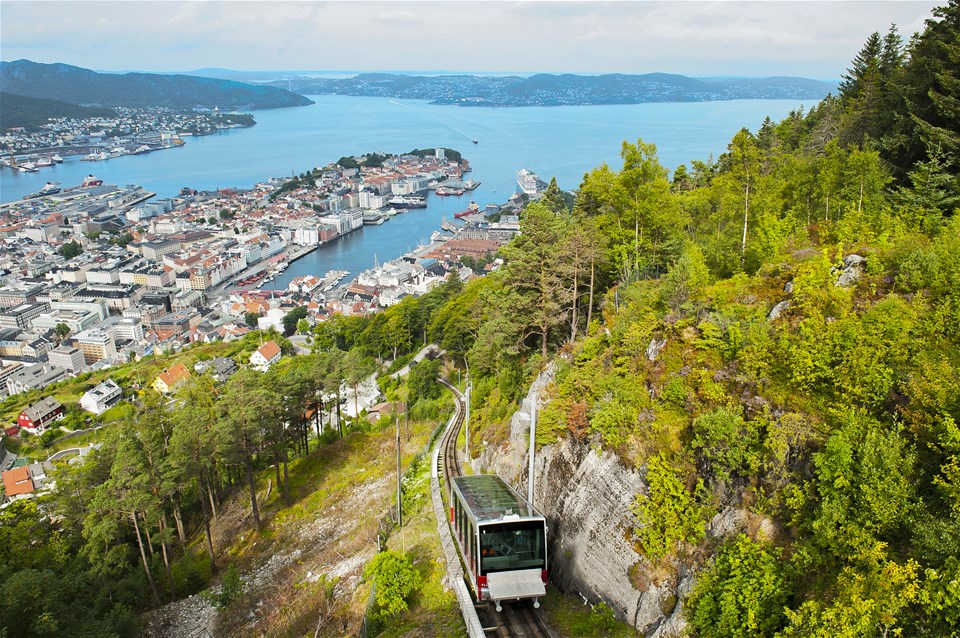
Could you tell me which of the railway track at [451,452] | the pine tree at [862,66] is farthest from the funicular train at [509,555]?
the pine tree at [862,66]

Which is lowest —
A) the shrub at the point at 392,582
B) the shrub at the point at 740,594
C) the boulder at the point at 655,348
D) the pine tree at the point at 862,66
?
the shrub at the point at 392,582

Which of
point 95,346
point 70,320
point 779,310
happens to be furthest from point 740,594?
point 70,320

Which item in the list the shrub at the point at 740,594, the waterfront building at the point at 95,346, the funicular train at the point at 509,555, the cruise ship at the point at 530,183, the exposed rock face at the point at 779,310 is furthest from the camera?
the cruise ship at the point at 530,183

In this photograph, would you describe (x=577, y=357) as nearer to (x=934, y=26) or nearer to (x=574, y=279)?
(x=574, y=279)

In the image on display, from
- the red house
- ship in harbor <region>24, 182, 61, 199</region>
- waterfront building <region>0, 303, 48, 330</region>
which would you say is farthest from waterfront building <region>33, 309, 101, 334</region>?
ship in harbor <region>24, 182, 61, 199</region>

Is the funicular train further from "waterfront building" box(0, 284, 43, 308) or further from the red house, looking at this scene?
"waterfront building" box(0, 284, 43, 308)

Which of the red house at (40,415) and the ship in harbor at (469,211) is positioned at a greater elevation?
the ship in harbor at (469,211)

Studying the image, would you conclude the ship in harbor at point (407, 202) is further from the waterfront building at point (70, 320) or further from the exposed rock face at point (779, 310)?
the exposed rock face at point (779, 310)

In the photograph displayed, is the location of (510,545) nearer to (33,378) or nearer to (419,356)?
(419,356)

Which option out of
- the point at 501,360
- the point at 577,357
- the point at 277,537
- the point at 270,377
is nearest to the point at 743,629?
the point at 577,357
